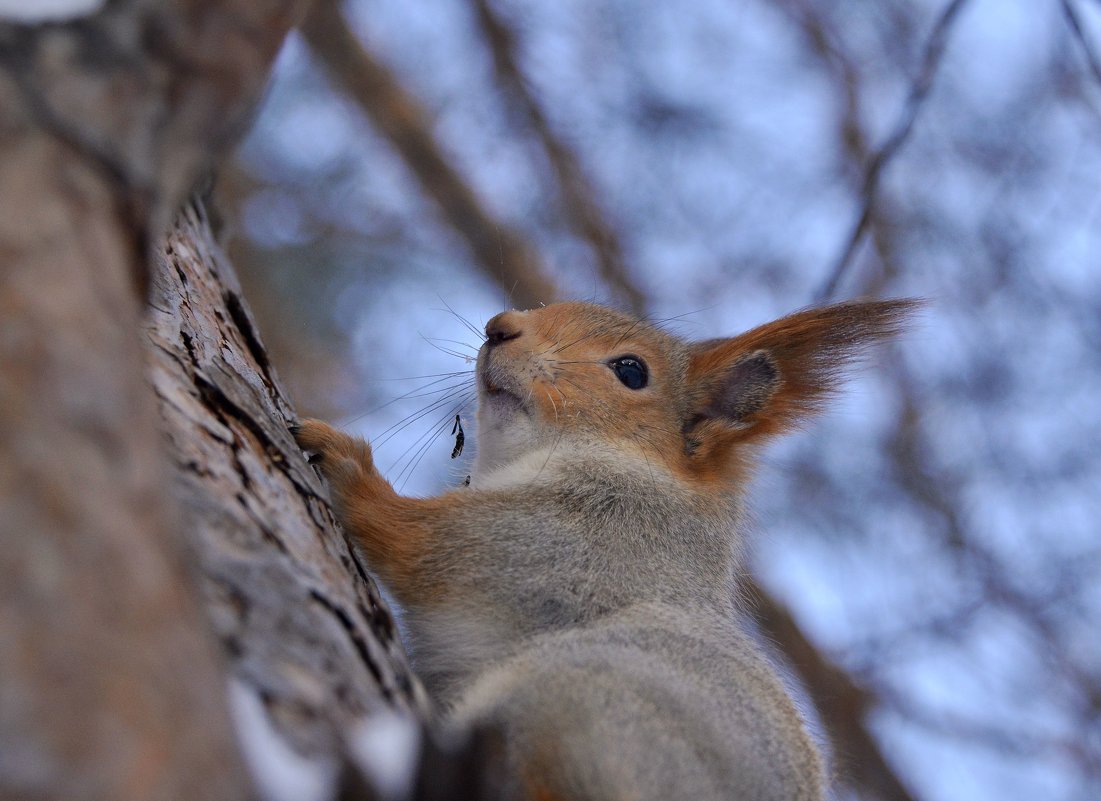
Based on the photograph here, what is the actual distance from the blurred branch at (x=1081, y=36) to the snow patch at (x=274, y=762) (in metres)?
3.37

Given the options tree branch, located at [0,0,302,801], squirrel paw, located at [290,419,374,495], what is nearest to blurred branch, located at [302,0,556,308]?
squirrel paw, located at [290,419,374,495]

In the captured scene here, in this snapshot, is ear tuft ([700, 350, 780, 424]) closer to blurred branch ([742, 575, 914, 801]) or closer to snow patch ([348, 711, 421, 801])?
blurred branch ([742, 575, 914, 801])

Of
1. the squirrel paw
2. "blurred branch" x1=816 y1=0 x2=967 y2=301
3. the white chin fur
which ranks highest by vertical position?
"blurred branch" x1=816 y1=0 x2=967 y2=301

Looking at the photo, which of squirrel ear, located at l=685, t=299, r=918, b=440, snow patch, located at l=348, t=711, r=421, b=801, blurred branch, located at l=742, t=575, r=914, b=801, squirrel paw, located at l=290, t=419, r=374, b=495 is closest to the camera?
snow patch, located at l=348, t=711, r=421, b=801

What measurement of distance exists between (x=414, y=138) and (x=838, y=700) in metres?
2.73

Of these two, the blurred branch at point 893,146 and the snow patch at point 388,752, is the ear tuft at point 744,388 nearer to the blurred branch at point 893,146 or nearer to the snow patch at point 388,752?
the blurred branch at point 893,146

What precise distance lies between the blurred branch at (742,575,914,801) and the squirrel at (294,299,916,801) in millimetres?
1096

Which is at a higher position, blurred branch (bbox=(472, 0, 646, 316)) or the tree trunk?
blurred branch (bbox=(472, 0, 646, 316))

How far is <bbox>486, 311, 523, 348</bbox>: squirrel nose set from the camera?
2.83m

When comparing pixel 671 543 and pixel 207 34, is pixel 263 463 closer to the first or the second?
pixel 207 34

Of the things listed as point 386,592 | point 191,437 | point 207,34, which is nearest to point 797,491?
point 386,592

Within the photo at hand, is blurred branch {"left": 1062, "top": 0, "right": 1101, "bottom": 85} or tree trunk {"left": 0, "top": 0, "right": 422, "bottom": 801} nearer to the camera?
tree trunk {"left": 0, "top": 0, "right": 422, "bottom": 801}

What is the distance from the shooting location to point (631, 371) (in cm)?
295

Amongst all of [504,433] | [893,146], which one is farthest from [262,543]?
[893,146]
